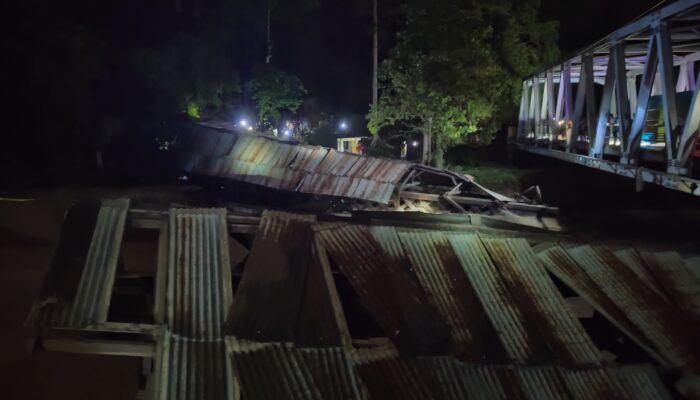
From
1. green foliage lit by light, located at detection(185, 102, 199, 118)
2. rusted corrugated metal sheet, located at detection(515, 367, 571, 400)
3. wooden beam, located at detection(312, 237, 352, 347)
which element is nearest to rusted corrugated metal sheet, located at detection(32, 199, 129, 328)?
wooden beam, located at detection(312, 237, 352, 347)

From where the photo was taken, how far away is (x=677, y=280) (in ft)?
28.2

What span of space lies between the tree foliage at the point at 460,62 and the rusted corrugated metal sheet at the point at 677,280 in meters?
14.5

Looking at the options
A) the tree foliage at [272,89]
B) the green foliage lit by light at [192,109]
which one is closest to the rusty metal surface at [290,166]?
the green foliage lit by light at [192,109]

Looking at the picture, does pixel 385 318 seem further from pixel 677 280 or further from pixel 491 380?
pixel 677 280

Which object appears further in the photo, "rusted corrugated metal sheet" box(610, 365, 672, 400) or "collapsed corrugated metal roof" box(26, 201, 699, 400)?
"rusted corrugated metal sheet" box(610, 365, 672, 400)

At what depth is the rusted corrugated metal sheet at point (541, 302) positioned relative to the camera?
272 inches

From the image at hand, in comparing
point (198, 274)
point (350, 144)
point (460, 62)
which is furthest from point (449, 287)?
point (350, 144)

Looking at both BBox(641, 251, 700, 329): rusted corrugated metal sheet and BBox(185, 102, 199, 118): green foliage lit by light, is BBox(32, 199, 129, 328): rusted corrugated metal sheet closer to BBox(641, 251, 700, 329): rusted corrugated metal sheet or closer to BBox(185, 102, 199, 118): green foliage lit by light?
BBox(641, 251, 700, 329): rusted corrugated metal sheet

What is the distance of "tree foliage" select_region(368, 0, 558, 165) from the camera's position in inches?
Answer: 866

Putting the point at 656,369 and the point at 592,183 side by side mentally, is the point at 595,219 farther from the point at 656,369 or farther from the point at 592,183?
the point at 656,369

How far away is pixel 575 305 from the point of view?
34.9 feet

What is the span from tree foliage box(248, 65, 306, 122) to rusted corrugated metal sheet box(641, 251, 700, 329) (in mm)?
24229

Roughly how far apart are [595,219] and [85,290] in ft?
66.5

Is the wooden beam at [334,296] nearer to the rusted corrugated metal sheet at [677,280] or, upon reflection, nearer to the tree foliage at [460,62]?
the rusted corrugated metal sheet at [677,280]
